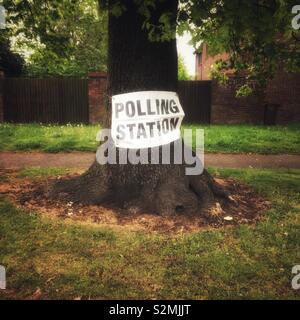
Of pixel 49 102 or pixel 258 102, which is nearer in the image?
pixel 258 102

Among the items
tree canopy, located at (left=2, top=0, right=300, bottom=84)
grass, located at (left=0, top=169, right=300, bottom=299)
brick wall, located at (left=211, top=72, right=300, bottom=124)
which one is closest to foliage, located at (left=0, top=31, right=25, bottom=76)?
tree canopy, located at (left=2, top=0, right=300, bottom=84)

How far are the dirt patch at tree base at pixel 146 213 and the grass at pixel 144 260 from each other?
0.69 feet

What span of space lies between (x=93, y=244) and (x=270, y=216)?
2.66m

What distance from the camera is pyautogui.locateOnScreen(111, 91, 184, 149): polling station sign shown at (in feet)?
17.3

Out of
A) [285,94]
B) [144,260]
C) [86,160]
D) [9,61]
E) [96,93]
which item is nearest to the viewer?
[144,260]


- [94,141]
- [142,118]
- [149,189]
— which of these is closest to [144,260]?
[149,189]

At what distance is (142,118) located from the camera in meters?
5.29

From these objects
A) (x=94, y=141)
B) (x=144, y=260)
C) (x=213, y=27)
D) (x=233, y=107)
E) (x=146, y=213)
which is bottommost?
(x=144, y=260)

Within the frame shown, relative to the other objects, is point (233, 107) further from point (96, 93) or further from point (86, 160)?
point (86, 160)

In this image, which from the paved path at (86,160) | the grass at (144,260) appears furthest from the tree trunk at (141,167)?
the paved path at (86,160)

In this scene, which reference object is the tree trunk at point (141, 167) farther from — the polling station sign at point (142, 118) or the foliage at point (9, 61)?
the foliage at point (9, 61)

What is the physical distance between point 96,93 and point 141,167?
10.1 m

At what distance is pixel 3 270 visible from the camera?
12.1 ft
